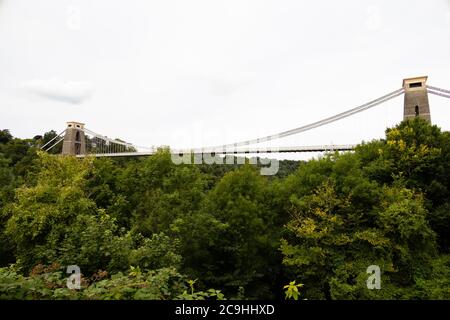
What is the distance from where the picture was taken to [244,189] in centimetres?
1509

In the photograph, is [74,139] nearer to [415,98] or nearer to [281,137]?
[281,137]

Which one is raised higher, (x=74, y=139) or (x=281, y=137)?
(x=74, y=139)

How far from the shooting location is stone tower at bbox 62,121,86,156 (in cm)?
4891

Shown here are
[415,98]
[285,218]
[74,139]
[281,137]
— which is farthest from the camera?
[74,139]

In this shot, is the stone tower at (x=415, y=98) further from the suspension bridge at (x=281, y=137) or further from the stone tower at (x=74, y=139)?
the stone tower at (x=74, y=139)

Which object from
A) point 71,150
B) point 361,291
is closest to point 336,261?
point 361,291

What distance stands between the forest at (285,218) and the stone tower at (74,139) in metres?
33.0

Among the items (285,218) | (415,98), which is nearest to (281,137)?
(415,98)

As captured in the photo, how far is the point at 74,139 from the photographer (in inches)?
1967

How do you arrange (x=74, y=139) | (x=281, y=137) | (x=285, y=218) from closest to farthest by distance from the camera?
1. (x=285, y=218)
2. (x=281, y=137)
3. (x=74, y=139)

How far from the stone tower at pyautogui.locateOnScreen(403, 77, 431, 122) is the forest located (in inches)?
247

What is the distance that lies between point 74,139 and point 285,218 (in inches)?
1751

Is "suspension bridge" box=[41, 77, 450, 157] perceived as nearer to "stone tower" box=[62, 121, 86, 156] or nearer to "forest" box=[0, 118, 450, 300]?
"stone tower" box=[62, 121, 86, 156]
